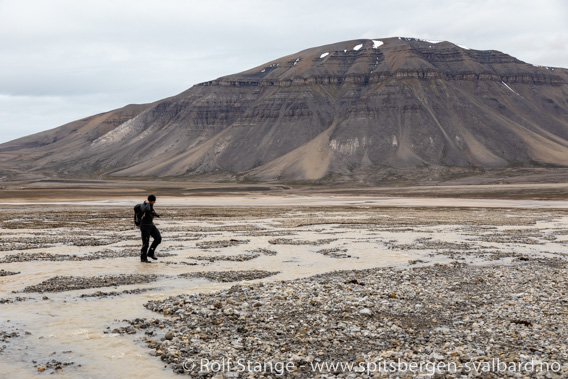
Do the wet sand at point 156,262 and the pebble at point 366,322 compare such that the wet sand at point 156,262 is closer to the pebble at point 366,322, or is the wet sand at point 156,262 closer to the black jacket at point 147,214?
the pebble at point 366,322

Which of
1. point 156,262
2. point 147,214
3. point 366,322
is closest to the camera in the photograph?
point 366,322

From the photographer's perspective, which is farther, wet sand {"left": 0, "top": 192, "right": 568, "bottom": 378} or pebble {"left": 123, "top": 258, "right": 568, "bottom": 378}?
wet sand {"left": 0, "top": 192, "right": 568, "bottom": 378}

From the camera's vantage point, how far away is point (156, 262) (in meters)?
22.3

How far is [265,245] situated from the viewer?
2920 centimetres

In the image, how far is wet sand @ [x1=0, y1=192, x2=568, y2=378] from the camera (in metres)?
11.4

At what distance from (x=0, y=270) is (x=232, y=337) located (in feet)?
39.5

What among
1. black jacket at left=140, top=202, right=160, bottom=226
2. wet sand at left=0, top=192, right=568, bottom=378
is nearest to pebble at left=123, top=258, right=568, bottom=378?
wet sand at left=0, top=192, right=568, bottom=378

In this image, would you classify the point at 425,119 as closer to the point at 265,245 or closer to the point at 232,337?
the point at 265,245

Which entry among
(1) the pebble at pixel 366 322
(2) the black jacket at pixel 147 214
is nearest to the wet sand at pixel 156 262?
(1) the pebble at pixel 366 322

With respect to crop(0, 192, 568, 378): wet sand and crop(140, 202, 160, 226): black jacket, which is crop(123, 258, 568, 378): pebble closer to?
crop(0, 192, 568, 378): wet sand

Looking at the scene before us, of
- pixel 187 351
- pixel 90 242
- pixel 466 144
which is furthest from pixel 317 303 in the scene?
pixel 466 144

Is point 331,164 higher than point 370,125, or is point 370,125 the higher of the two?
point 370,125

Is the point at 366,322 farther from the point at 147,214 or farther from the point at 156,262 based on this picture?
the point at 156,262

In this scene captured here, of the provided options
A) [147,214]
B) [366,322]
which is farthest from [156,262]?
[366,322]
